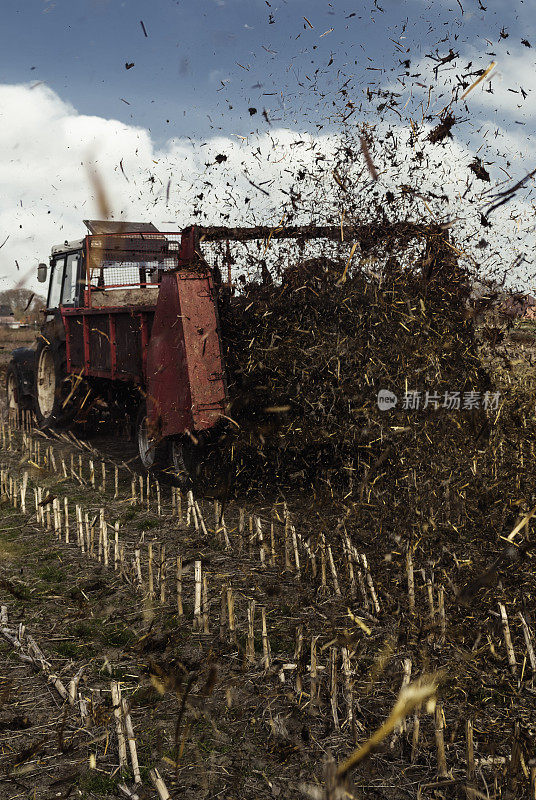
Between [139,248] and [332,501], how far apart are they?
18.5 feet

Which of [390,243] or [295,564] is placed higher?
[390,243]

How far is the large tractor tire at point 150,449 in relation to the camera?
6.91m

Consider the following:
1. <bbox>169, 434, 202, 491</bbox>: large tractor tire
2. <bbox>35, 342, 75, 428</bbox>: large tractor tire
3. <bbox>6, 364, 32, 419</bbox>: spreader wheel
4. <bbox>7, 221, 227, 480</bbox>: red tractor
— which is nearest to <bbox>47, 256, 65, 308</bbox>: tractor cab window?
<bbox>7, 221, 227, 480</bbox>: red tractor

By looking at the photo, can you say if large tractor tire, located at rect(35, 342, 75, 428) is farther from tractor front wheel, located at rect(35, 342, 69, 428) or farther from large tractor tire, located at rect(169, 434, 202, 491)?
large tractor tire, located at rect(169, 434, 202, 491)

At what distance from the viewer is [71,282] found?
10031 mm

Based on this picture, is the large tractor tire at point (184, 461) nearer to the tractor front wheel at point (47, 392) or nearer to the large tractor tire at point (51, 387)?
the large tractor tire at point (51, 387)

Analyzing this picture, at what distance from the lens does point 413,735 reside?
8.95 ft

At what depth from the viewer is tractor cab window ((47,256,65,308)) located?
10461 millimetres

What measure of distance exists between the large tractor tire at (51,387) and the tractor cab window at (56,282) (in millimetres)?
700

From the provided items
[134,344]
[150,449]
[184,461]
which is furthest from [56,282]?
[184,461]

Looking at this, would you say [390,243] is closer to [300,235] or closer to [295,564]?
[300,235]

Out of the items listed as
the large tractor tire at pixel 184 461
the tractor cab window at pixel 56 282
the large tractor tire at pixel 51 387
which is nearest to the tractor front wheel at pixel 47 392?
the large tractor tire at pixel 51 387

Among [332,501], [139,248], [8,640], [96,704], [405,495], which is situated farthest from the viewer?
[139,248]

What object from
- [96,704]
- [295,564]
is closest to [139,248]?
[295,564]
